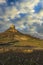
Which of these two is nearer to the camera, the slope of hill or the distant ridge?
the slope of hill

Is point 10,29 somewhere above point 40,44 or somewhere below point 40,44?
above

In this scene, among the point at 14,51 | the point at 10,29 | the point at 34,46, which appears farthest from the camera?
the point at 10,29

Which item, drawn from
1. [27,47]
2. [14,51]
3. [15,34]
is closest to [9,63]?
[14,51]

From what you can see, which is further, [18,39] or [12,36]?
[12,36]

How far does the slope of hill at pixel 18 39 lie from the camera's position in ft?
92.4

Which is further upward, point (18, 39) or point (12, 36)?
point (12, 36)

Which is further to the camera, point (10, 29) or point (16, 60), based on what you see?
point (10, 29)

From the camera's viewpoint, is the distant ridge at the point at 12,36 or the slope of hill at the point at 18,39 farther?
the distant ridge at the point at 12,36

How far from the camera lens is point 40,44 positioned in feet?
92.3

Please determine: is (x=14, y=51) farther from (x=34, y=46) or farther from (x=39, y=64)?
(x=39, y=64)

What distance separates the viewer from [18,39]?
94.0 feet

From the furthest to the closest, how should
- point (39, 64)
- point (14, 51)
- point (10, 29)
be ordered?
point (10, 29), point (14, 51), point (39, 64)

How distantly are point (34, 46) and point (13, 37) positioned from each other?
3315 mm

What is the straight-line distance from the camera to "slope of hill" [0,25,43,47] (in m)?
28.2
